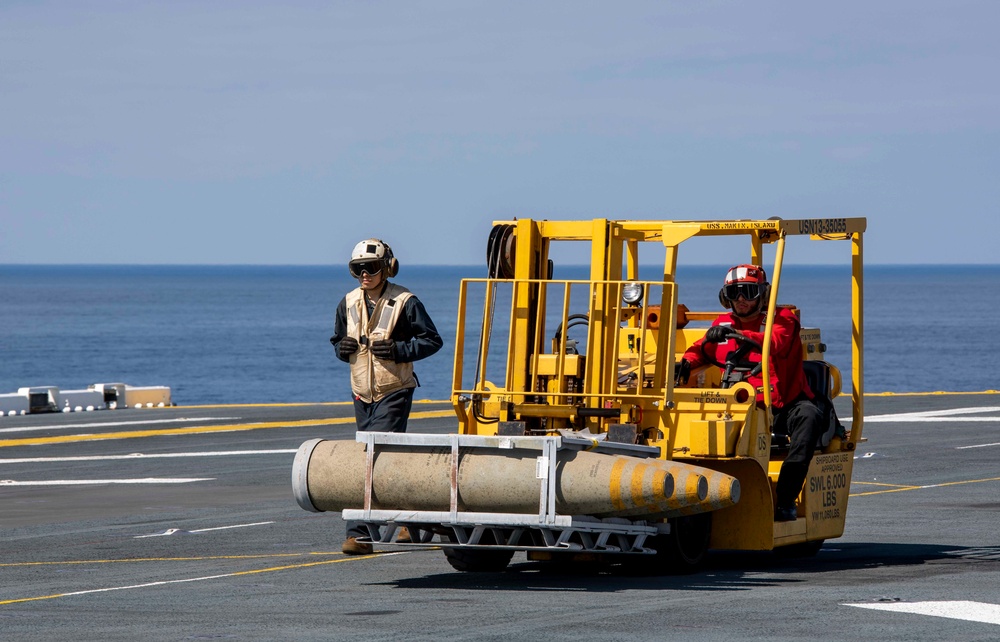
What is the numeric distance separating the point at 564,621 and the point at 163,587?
301 centimetres

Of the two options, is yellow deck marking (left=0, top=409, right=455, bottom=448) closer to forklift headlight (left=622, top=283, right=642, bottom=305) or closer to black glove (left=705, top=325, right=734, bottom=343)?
forklift headlight (left=622, top=283, right=642, bottom=305)

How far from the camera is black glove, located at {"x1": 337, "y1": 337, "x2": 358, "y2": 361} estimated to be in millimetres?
12227

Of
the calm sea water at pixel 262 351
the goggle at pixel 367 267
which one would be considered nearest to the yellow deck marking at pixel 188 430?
the goggle at pixel 367 267

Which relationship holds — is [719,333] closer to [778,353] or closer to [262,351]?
[778,353]

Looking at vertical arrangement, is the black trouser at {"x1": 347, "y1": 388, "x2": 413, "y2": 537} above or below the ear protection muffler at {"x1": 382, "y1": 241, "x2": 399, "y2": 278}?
below

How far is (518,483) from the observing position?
10.1 m

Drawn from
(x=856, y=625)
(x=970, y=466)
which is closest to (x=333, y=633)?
(x=856, y=625)

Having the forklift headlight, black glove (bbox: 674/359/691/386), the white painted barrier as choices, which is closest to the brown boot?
black glove (bbox: 674/359/691/386)

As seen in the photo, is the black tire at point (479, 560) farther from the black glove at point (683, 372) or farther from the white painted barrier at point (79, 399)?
the white painted barrier at point (79, 399)

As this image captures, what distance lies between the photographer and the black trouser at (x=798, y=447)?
11.6 m

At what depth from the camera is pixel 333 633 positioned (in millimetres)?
8953

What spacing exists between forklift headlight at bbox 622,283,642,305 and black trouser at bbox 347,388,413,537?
1.87m

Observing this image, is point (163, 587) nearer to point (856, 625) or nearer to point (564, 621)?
point (564, 621)

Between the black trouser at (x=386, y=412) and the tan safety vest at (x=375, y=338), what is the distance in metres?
0.04
